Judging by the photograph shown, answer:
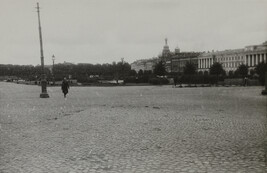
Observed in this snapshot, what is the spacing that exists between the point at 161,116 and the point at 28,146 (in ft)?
22.6

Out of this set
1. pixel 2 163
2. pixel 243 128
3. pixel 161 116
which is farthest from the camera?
pixel 161 116

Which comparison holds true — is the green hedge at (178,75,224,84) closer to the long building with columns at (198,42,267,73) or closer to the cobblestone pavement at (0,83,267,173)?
the cobblestone pavement at (0,83,267,173)

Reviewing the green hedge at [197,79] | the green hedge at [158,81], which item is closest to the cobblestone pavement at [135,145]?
the green hedge at [197,79]

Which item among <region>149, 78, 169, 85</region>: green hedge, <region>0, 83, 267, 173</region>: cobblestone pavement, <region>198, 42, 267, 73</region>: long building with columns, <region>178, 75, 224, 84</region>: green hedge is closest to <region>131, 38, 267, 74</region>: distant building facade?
<region>198, 42, 267, 73</region>: long building with columns

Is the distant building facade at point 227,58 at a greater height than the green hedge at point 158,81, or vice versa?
the distant building facade at point 227,58

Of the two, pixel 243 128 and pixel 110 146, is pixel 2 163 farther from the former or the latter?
pixel 243 128

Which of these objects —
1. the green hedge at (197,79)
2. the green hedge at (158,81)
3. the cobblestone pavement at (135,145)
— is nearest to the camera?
the cobblestone pavement at (135,145)

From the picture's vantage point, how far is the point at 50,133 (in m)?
11.0

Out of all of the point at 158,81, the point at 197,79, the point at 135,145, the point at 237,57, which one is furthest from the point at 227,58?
the point at 135,145

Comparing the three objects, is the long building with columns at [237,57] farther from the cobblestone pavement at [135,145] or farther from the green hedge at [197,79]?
the cobblestone pavement at [135,145]

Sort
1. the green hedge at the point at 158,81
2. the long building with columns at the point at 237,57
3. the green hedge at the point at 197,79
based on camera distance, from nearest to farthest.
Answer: the green hedge at the point at 197,79
the green hedge at the point at 158,81
the long building with columns at the point at 237,57

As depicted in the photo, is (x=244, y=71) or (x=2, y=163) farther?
(x=244, y=71)

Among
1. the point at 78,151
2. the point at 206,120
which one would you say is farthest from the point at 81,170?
the point at 206,120

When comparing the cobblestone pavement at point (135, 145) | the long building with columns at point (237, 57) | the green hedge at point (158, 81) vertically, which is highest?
the long building with columns at point (237, 57)
